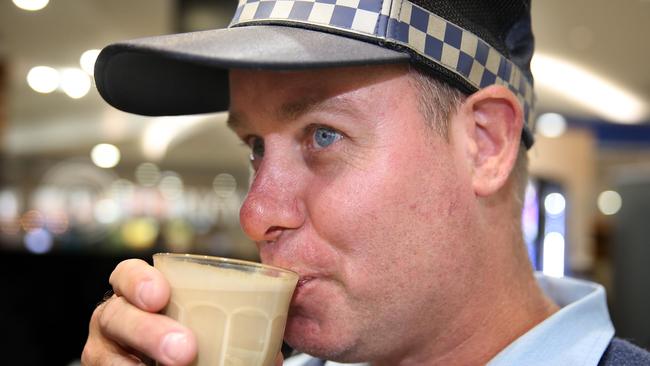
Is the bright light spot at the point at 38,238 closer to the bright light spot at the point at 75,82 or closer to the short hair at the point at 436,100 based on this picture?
the bright light spot at the point at 75,82

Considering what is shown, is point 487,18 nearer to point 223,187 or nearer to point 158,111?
point 158,111

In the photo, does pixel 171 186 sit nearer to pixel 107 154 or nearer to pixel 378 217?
pixel 107 154

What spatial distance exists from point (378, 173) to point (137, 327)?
1.39ft

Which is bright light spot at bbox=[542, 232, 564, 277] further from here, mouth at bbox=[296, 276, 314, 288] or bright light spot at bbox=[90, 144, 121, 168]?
mouth at bbox=[296, 276, 314, 288]

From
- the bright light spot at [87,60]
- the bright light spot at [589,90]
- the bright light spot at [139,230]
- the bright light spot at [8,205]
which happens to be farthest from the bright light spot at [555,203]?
the bright light spot at [8,205]

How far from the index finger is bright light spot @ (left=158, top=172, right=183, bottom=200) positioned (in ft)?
35.8

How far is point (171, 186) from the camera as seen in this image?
1215 centimetres

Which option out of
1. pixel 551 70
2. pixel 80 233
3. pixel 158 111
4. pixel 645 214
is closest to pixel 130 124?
pixel 80 233

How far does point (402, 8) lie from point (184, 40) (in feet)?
1.09

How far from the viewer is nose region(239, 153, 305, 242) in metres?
1.10

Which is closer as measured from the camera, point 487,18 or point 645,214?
point 487,18

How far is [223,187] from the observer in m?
13.1

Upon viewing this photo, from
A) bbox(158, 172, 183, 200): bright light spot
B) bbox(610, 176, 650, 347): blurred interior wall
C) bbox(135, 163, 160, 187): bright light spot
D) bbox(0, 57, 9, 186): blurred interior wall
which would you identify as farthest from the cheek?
bbox(158, 172, 183, 200): bright light spot

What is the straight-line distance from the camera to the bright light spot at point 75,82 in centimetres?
759
